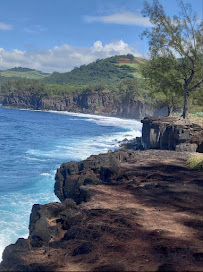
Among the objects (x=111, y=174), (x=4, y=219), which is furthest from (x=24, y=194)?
(x=111, y=174)

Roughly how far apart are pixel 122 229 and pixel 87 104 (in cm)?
11935

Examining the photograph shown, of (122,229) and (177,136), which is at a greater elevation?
(177,136)

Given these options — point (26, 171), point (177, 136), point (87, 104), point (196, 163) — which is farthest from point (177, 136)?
point (87, 104)

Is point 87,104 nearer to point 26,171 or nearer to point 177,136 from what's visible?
point 26,171

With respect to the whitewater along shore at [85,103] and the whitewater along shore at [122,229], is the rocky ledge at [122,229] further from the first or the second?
the whitewater along shore at [85,103]

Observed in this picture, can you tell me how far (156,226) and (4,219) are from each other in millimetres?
12039

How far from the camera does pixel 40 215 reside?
31.8ft

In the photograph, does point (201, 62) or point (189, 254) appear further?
point (201, 62)

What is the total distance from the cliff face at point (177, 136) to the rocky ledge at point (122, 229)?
742 cm

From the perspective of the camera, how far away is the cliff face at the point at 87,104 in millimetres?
109938

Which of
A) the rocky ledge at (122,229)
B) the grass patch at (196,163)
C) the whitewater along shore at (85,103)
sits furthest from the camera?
the whitewater along shore at (85,103)

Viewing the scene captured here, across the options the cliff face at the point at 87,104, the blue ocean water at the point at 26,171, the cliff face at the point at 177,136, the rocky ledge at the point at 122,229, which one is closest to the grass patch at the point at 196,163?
the rocky ledge at the point at 122,229

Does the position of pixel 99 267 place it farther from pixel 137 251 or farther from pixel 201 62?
pixel 201 62

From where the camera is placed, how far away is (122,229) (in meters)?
8.27
